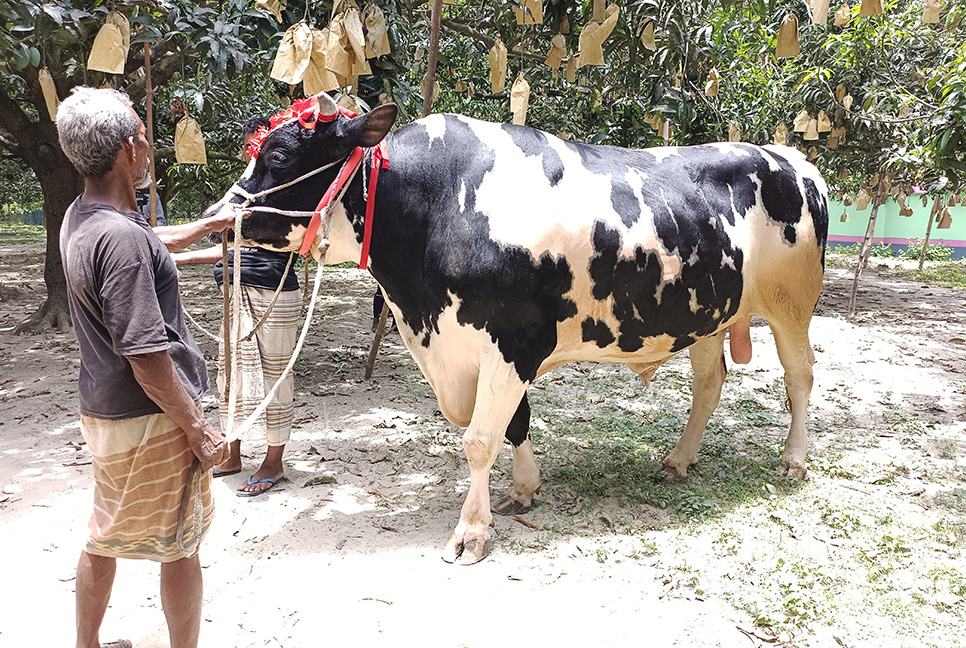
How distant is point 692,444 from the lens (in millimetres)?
4238

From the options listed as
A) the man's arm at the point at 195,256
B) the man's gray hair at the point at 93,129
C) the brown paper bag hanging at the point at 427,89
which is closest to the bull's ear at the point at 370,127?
the man's arm at the point at 195,256

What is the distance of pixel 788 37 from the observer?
402 centimetres

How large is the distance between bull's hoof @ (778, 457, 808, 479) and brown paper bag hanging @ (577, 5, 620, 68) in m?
2.67

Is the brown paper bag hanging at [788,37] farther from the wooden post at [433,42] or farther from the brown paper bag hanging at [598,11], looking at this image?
the wooden post at [433,42]

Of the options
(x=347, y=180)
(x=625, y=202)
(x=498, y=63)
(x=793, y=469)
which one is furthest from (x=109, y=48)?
(x=793, y=469)

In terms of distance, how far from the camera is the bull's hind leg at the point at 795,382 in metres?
4.10

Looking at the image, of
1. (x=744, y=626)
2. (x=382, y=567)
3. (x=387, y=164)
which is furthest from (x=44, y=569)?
(x=744, y=626)

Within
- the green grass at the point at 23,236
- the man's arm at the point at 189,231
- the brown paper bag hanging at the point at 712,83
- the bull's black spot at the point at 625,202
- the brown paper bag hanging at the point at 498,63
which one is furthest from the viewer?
the green grass at the point at 23,236

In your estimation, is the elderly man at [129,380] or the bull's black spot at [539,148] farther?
the bull's black spot at [539,148]

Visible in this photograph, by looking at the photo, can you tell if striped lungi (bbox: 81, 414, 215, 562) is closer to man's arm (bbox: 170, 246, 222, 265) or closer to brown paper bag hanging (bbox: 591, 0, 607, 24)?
man's arm (bbox: 170, 246, 222, 265)

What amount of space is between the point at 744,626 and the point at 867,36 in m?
6.90

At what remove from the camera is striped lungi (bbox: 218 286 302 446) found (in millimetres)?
3939

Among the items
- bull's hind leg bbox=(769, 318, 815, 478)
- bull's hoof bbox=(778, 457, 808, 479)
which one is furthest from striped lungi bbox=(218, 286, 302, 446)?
bull's hoof bbox=(778, 457, 808, 479)

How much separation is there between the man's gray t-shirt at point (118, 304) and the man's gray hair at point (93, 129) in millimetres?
133
